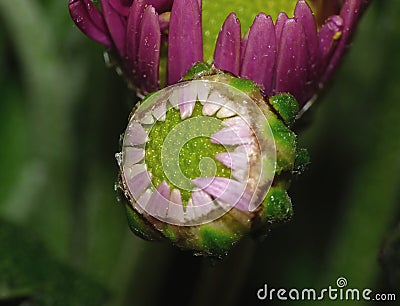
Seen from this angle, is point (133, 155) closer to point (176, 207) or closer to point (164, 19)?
point (176, 207)

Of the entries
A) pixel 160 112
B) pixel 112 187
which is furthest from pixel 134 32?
pixel 112 187

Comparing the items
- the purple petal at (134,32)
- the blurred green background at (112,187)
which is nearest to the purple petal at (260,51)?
the purple petal at (134,32)

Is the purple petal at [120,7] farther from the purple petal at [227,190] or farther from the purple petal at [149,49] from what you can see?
the purple petal at [227,190]

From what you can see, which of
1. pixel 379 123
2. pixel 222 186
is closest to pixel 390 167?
pixel 379 123

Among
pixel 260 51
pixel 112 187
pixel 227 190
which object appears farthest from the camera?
pixel 112 187

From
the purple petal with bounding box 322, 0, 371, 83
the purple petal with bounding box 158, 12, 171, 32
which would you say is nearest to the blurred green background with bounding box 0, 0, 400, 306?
the purple petal with bounding box 322, 0, 371, 83

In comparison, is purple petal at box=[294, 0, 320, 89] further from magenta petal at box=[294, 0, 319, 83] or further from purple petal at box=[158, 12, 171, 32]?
purple petal at box=[158, 12, 171, 32]
